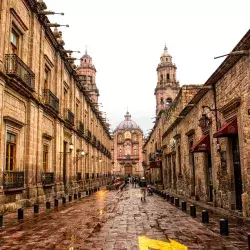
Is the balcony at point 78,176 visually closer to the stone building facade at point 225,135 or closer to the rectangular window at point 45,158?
→ the rectangular window at point 45,158

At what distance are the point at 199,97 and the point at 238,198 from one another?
6.33 metres

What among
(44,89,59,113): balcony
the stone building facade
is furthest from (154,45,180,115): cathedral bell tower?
(44,89,59,113): balcony

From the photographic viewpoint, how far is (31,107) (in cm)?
1498

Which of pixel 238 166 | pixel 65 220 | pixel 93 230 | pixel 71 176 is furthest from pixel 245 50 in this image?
pixel 71 176

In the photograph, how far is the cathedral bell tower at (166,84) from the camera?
199ft

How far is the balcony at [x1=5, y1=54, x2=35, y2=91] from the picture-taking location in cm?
1227

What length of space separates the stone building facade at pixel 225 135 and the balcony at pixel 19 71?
8469 millimetres

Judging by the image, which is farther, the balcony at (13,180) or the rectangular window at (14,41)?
the rectangular window at (14,41)

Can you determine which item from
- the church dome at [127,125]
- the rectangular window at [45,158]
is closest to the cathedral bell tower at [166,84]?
the church dome at [127,125]

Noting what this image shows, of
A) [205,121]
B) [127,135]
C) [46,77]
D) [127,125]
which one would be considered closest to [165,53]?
[127,135]

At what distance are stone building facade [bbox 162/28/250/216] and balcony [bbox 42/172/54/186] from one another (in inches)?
345

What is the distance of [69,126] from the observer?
2366 cm

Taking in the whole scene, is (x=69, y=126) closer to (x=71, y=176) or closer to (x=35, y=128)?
(x=71, y=176)

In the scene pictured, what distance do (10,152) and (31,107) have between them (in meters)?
2.71
